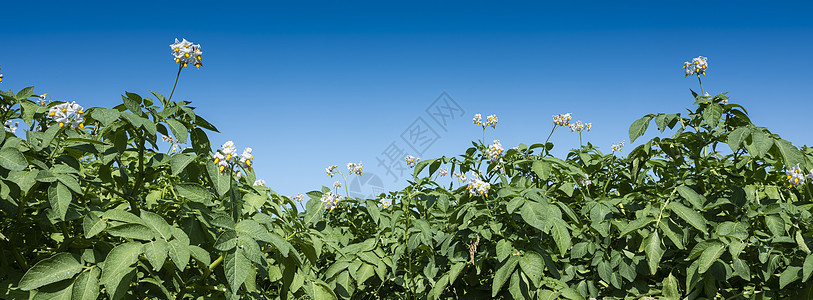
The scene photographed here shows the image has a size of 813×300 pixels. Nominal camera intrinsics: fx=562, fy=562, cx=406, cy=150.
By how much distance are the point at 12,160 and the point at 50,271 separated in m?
0.34

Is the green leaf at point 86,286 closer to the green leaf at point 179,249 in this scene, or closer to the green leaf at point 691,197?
the green leaf at point 179,249

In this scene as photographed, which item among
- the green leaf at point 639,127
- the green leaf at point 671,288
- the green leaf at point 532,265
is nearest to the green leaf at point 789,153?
the green leaf at point 639,127

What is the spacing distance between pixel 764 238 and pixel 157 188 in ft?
8.80

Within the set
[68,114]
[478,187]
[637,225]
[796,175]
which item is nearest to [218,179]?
[68,114]

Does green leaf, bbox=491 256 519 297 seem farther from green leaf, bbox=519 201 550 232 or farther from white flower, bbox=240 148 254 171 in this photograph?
white flower, bbox=240 148 254 171

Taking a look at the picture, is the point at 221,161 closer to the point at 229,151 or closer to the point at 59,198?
the point at 229,151

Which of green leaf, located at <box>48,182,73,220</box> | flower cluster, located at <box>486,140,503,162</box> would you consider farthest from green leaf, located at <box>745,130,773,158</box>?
green leaf, located at <box>48,182,73,220</box>

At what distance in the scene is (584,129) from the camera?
4969mm

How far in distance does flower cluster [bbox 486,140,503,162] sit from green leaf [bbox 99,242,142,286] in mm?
1707

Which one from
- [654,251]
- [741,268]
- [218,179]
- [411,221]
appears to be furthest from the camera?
[411,221]

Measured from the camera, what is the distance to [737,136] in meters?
2.17

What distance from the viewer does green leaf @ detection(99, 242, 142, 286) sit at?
155 cm

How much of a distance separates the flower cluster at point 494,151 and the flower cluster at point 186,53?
1441 millimetres

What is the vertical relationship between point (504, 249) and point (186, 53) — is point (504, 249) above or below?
below
